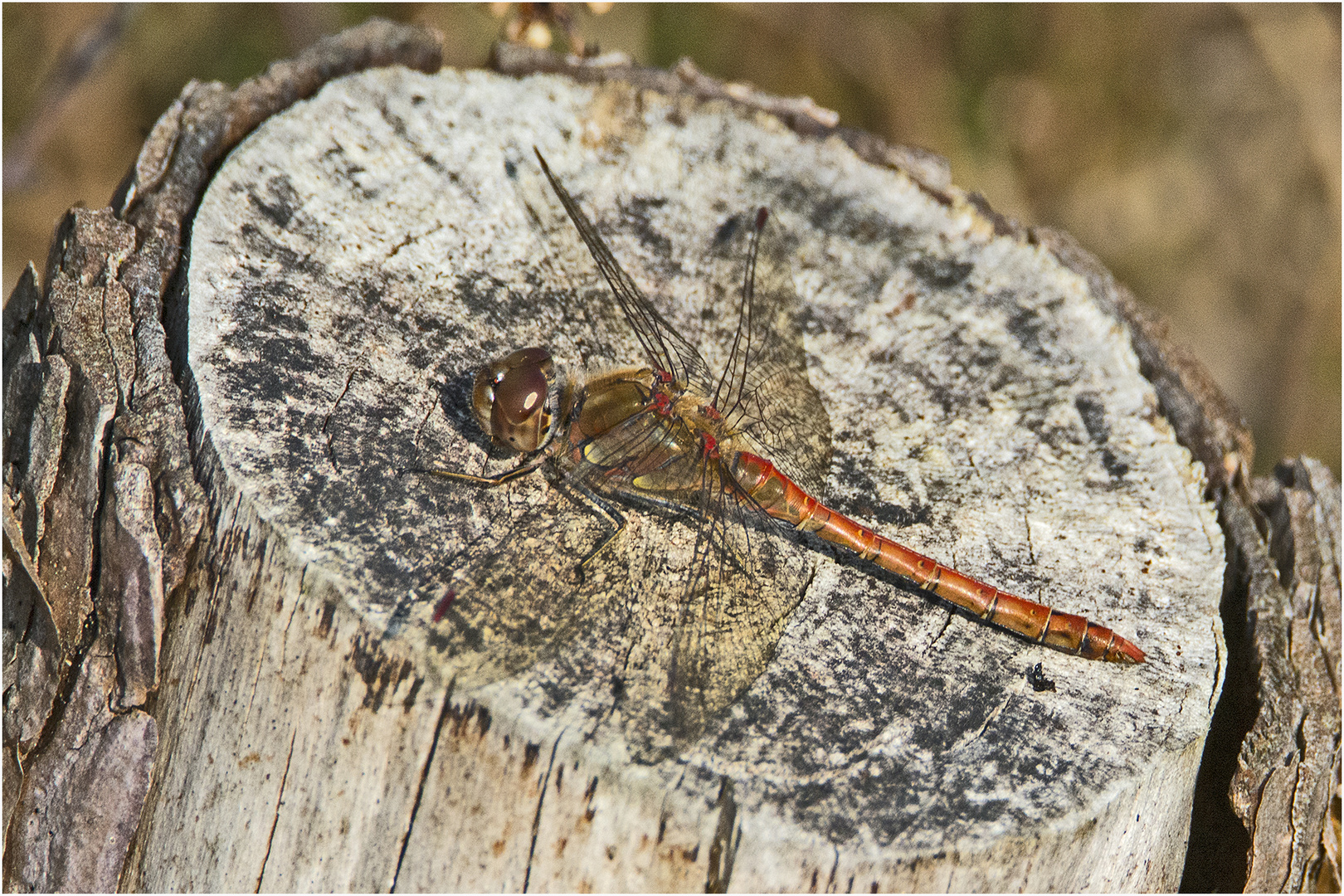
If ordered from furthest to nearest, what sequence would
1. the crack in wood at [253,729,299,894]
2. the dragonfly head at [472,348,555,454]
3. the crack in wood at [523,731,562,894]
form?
the dragonfly head at [472,348,555,454], the crack in wood at [253,729,299,894], the crack in wood at [523,731,562,894]

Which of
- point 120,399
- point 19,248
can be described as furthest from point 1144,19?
point 19,248

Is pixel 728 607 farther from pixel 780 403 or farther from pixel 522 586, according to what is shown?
pixel 780 403

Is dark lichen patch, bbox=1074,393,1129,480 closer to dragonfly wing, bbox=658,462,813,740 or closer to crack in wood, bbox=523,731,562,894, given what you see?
dragonfly wing, bbox=658,462,813,740

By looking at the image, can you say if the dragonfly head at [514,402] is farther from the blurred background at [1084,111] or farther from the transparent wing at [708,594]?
the blurred background at [1084,111]

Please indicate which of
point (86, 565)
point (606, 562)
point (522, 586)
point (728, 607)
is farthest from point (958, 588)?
point (86, 565)

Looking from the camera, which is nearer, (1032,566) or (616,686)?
(616,686)

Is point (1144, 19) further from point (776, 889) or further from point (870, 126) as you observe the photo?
point (776, 889)

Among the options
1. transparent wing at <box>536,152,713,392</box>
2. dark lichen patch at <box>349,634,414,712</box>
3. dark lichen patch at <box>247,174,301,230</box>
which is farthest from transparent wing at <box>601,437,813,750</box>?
dark lichen patch at <box>247,174,301,230</box>
